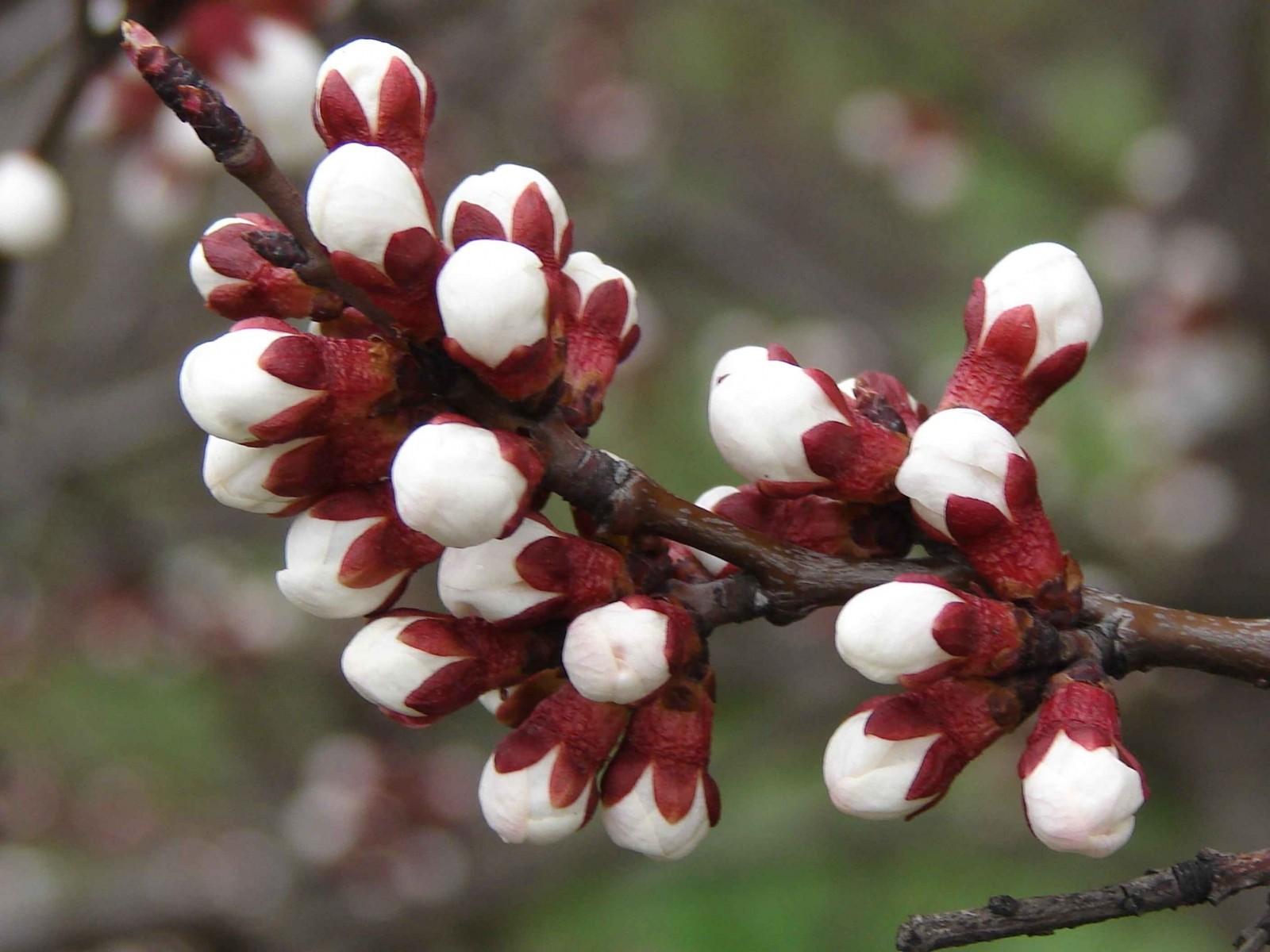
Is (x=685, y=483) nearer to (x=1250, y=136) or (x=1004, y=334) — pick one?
(x=1250, y=136)

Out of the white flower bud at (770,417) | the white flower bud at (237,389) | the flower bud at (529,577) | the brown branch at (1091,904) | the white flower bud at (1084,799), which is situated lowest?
the brown branch at (1091,904)

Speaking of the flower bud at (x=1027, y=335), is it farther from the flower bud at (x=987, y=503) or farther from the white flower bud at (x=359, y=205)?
the white flower bud at (x=359, y=205)

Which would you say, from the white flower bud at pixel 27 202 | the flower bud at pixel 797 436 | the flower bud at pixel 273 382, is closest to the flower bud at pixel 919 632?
the flower bud at pixel 797 436

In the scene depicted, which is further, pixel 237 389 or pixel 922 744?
pixel 922 744

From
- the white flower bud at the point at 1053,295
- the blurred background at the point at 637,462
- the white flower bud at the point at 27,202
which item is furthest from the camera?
the blurred background at the point at 637,462

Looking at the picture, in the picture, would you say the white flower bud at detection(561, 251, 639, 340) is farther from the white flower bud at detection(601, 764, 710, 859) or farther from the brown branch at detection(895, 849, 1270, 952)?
the brown branch at detection(895, 849, 1270, 952)

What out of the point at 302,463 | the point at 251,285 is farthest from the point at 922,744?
the point at 251,285

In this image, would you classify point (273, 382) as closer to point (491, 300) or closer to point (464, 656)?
point (491, 300)
